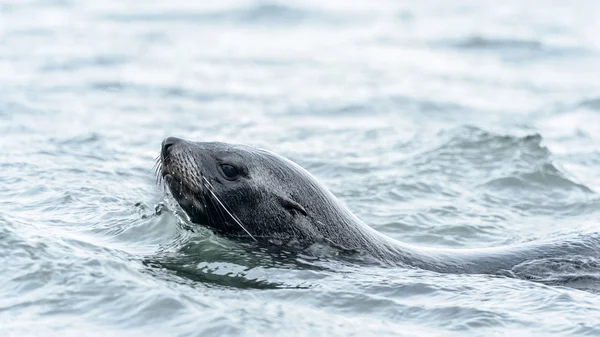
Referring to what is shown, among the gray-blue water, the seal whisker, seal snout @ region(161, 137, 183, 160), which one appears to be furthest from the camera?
seal snout @ region(161, 137, 183, 160)

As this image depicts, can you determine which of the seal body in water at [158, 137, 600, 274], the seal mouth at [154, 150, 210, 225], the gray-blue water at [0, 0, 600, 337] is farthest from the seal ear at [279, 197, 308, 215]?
the seal mouth at [154, 150, 210, 225]

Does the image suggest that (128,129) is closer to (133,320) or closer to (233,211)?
(233,211)

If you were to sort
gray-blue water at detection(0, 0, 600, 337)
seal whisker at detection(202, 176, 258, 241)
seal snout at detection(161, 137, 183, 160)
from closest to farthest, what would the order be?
gray-blue water at detection(0, 0, 600, 337) → seal whisker at detection(202, 176, 258, 241) → seal snout at detection(161, 137, 183, 160)

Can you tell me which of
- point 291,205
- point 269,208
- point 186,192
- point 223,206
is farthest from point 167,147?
point 291,205

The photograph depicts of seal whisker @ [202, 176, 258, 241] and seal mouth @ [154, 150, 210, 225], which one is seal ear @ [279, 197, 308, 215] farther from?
seal mouth @ [154, 150, 210, 225]

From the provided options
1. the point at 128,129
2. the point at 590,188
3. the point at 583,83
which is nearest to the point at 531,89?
the point at 583,83

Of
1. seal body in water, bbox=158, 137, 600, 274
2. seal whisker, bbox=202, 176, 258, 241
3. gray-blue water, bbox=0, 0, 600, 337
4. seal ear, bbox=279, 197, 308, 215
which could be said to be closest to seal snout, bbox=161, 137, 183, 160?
seal body in water, bbox=158, 137, 600, 274

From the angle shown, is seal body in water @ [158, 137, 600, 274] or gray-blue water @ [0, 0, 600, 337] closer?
gray-blue water @ [0, 0, 600, 337]

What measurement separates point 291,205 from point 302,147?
5.84 metres

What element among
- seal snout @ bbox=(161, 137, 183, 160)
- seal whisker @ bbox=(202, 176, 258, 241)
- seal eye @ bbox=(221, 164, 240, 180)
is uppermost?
seal snout @ bbox=(161, 137, 183, 160)

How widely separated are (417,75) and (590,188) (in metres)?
→ 7.28

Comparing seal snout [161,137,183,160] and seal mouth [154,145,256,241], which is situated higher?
seal snout [161,137,183,160]

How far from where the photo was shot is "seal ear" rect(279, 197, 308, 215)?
28.0 feet

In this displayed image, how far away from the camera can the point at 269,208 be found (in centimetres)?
856
